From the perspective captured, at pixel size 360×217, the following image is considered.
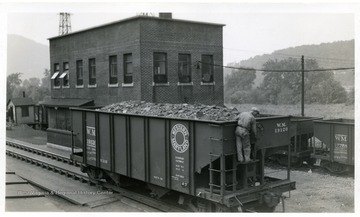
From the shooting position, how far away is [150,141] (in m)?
9.66

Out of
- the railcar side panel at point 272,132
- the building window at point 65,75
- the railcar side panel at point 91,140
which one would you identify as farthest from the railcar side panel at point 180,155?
the building window at point 65,75

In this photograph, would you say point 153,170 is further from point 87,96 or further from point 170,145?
point 87,96

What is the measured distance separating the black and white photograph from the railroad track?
0.21ft

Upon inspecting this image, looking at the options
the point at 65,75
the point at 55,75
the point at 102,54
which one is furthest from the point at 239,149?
the point at 55,75

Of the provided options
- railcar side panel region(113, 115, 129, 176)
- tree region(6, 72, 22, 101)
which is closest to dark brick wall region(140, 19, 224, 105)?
tree region(6, 72, 22, 101)

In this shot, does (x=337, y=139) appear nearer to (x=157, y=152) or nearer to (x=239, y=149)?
(x=239, y=149)

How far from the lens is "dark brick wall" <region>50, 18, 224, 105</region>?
66.1 feet

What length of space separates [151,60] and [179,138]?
12.2 m

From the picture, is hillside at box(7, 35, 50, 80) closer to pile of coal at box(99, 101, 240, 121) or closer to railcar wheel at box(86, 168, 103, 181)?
pile of coal at box(99, 101, 240, 121)

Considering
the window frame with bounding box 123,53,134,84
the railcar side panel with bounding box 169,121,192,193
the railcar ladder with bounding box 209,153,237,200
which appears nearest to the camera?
the railcar ladder with bounding box 209,153,237,200

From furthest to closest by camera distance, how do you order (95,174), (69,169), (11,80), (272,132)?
(11,80)
(69,169)
(95,174)
(272,132)

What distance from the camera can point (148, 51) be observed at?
20.1 meters

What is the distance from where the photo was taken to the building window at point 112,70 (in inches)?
881

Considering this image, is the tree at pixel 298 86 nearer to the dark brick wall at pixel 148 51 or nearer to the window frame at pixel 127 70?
the dark brick wall at pixel 148 51
